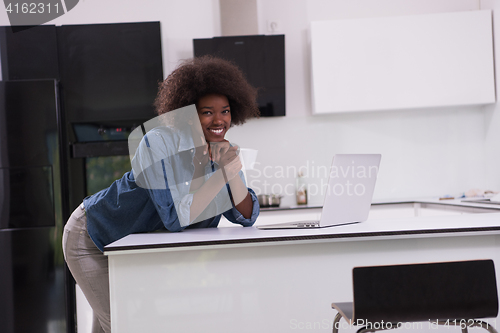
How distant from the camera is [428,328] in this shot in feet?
4.61

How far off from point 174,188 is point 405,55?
2.46m

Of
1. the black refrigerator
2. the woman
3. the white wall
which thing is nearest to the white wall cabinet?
the white wall

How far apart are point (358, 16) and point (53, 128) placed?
2670mm

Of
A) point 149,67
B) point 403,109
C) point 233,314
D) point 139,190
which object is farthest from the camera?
point 403,109

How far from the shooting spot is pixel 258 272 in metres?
1.39

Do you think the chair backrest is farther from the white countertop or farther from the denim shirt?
the denim shirt

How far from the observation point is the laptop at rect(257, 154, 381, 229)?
144 centimetres

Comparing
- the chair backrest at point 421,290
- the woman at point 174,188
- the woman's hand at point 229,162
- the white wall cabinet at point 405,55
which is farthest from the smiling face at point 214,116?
the white wall cabinet at point 405,55

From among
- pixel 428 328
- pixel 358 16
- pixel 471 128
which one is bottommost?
pixel 428 328

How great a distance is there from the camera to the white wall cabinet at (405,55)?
10.4 ft

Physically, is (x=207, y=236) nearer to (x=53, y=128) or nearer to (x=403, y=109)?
(x=53, y=128)

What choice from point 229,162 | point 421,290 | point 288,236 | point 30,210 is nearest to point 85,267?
point 229,162

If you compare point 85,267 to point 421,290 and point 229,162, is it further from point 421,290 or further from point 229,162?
point 421,290

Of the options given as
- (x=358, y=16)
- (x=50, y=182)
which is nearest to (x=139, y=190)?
(x=50, y=182)
